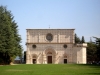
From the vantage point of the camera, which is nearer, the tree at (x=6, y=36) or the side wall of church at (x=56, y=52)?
the tree at (x=6, y=36)

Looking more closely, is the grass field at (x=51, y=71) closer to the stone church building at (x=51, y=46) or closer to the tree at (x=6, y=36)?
the tree at (x=6, y=36)

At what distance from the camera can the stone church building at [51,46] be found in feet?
179

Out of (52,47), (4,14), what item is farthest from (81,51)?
(4,14)

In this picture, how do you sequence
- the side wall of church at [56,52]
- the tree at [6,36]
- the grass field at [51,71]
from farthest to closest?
the side wall of church at [56,52], the tree at [6,36], the grass field at [51,71]

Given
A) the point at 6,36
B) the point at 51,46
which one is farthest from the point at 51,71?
the point at 51,46

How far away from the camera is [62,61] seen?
2144 inches

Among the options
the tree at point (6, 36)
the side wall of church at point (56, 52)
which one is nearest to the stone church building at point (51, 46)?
the side wall of church at point (56, 52)

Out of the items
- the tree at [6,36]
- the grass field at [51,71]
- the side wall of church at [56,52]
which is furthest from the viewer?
the side wall of church at [56,52]

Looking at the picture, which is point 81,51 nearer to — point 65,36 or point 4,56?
point 65,36

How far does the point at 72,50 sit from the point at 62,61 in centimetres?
348

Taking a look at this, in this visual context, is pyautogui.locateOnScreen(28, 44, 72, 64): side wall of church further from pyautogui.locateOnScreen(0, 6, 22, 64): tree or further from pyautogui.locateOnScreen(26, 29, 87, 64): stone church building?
pyautogui.locateOnScreen(0, 6, 22, 64): tree

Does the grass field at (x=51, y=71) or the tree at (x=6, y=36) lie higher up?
the tree at (x=6, y=36)

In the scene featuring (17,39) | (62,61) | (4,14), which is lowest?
(62,61)

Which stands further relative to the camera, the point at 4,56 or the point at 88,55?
the point at 88,55
